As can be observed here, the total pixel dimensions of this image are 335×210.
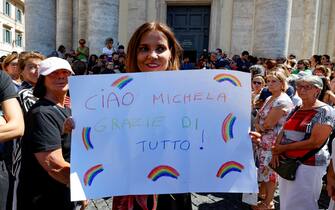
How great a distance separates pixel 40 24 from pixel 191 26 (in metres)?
6.40

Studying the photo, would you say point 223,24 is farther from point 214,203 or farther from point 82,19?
point 214,203

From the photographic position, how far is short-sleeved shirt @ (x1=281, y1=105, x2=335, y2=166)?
324 cm

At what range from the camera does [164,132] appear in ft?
5.40

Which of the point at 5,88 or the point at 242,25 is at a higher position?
the point at 242,25

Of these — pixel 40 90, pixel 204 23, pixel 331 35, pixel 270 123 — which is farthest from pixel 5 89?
pixel 331 35

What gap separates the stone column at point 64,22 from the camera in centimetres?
1515

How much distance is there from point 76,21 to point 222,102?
14985 millimetres

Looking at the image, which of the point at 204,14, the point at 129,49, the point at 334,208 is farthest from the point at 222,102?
the point at 204,14

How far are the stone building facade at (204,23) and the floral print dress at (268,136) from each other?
6388mm

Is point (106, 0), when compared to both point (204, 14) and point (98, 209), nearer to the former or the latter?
point (204, 14)

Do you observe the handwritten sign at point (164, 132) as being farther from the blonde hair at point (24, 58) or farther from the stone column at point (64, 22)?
the stone column at point (64, 22)

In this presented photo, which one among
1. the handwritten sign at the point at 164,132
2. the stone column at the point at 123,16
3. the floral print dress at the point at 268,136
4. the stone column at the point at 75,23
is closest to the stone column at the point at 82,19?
the stone column at the point at 75,23

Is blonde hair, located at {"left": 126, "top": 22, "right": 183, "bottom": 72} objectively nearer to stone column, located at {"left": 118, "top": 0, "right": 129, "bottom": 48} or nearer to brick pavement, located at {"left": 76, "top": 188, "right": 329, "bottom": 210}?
brick pavement, located at {"left": 76, "top": 188, "right": 329, "bottom": 210}

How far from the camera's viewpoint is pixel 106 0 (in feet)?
36.1
